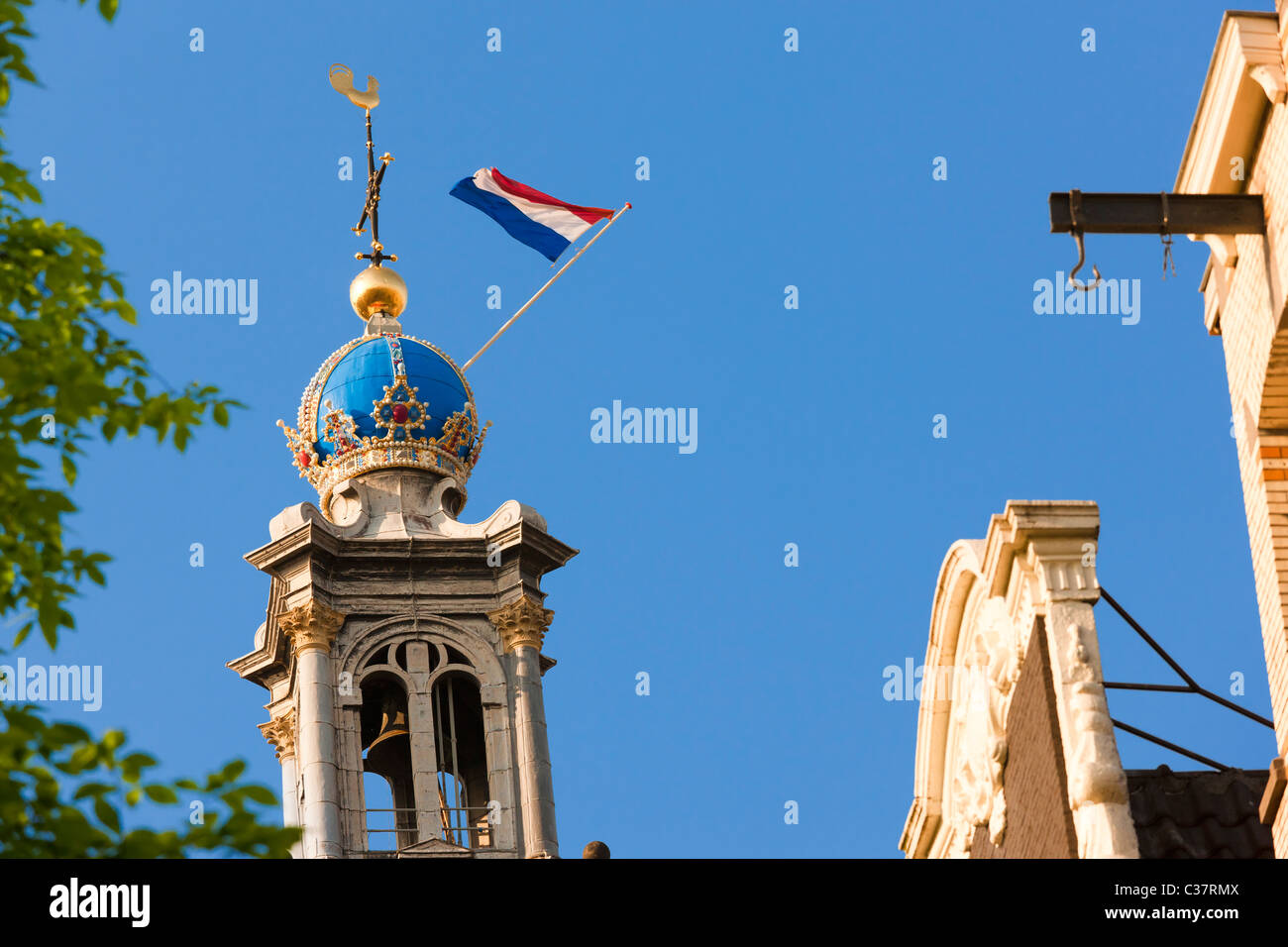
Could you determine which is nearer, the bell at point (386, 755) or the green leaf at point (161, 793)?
the green leaf at point (161, 793)

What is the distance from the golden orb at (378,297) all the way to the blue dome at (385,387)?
132 centimetres

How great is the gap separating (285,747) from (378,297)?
841 centimetres

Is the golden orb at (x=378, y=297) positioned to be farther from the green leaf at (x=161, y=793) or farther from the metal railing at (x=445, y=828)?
the green leaf at (x=161, y=793)

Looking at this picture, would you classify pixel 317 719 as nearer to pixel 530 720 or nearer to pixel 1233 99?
pixel 530 720

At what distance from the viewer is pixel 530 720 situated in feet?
141

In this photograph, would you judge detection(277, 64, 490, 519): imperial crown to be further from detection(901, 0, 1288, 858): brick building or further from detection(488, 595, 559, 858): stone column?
detection(901, 0, 1288, 858): brick building

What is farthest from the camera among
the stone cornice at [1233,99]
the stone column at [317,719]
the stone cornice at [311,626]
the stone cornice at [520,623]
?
the stone cornice at [520,623]

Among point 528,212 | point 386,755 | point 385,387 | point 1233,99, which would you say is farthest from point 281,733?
point 1233,99

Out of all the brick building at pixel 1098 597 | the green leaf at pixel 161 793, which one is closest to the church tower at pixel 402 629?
the brick building at pixel 1098 597

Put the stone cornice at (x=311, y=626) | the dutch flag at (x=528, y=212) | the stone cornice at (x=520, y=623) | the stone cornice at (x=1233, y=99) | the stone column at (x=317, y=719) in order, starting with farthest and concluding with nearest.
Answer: the dutch flag at (x=528, y=212)
the stone cornice at (x=520, y=623)
the stone cornice at (x=311, y=626)
the stone column at (x=317, y=719)
the stone cornice at (x=1233, y=99)

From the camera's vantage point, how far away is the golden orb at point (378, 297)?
157 ft

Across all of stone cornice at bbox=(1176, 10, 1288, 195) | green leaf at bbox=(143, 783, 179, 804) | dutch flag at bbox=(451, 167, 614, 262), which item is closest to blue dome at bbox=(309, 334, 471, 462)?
dutch flag at bbox=(451, 167, 614, 262)

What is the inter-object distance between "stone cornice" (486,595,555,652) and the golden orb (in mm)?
7044
